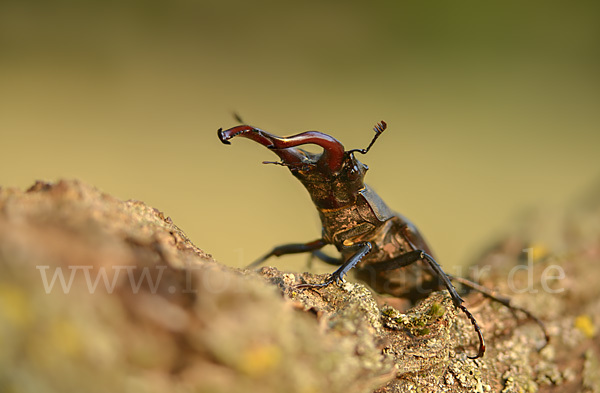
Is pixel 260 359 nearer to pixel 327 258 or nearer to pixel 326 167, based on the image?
pixel 326 167

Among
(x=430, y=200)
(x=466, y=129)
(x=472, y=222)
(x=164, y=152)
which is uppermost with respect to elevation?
(x=164, y=152)

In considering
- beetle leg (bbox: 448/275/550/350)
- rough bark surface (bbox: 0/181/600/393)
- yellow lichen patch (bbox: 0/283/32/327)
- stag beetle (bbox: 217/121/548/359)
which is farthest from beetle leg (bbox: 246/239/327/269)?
yellow lichen patch (bbox: 0/283/32/327)

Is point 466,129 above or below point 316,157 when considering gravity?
above

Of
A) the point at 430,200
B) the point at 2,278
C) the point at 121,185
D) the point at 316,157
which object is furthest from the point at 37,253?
the point at 430,200

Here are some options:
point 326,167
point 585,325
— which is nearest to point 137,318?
point 326,167

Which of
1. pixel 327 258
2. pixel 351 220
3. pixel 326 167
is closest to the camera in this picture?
pixel 326 167

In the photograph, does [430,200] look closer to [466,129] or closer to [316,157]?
[466,129]

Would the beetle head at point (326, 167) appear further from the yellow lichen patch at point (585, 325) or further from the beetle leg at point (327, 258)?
the yellow lichen patch at point (585, 325)
